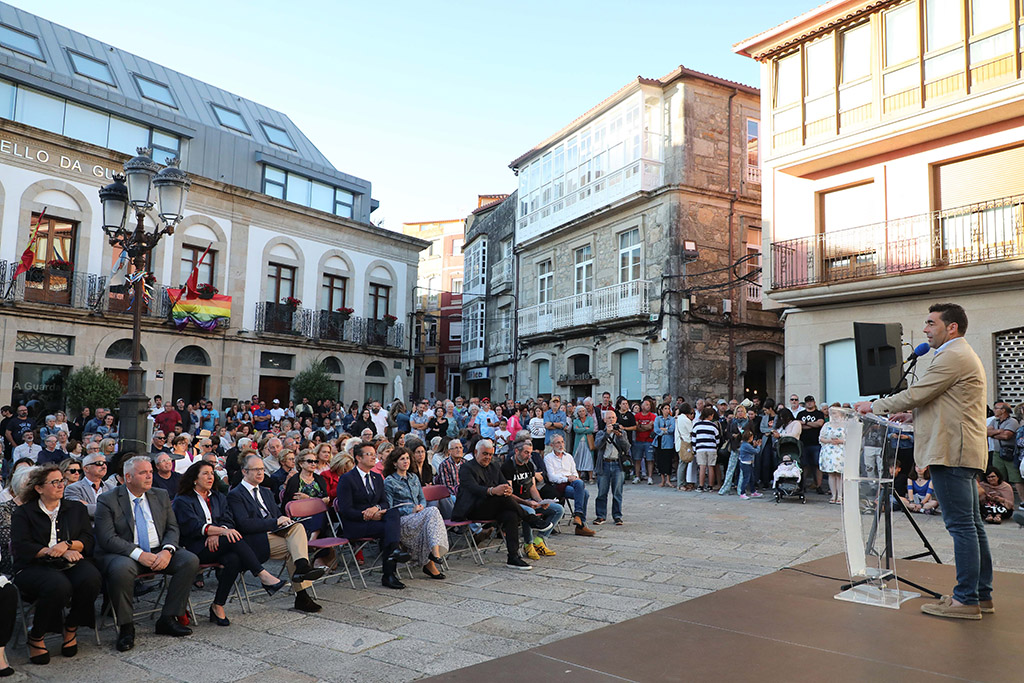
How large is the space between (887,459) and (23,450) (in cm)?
1227

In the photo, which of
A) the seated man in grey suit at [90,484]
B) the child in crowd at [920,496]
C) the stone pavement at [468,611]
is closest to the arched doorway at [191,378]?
the seated man in grey suit at [90,484]

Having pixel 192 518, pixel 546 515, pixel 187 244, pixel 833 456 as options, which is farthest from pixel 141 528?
pixel 187 244

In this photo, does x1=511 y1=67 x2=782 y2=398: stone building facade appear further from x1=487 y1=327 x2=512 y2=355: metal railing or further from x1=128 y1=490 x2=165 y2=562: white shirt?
x1=128 y1=490 x2=165 y2=562: white shirt

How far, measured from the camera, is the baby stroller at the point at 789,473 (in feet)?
41.8

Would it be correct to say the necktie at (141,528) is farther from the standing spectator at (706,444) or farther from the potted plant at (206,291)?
the potted plant at (206,291)

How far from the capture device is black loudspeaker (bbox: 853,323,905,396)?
5.70m

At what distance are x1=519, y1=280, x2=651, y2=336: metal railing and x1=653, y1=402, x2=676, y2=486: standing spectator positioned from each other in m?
6.28

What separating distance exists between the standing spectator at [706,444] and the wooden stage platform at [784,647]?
8848mm

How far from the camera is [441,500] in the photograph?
877 centimetres

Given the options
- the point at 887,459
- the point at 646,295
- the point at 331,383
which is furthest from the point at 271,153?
the point at 887,459

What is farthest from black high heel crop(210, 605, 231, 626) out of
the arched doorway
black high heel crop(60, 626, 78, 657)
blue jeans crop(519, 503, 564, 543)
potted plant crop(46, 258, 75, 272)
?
the arched doorway

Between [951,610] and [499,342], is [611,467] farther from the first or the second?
[499,342]

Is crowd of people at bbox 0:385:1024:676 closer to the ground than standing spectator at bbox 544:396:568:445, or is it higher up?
closer to the ground

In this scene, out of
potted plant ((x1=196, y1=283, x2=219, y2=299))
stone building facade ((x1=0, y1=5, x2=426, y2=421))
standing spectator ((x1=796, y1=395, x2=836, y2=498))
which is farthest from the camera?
potted plant ((x1=196, y1=283, x2=219, y2=299))
